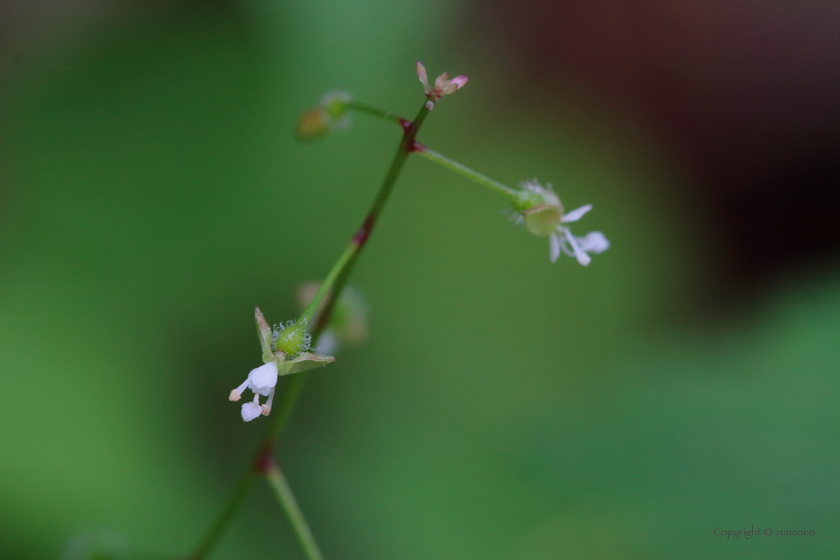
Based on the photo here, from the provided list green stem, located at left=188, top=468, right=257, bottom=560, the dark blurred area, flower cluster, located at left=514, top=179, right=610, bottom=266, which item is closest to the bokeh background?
the dark blurred area

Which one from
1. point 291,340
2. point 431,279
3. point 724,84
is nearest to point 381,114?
point 291,340

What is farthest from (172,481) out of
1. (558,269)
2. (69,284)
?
(558,269)

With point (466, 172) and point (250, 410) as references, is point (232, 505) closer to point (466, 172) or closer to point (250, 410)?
point (250, 410)

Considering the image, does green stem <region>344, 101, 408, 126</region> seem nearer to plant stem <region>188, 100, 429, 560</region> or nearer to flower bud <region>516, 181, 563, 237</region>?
plant stem <region>188, 100, 429, 560</region>

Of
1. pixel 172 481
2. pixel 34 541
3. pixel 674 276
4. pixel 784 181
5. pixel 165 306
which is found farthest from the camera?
pixel 784 181

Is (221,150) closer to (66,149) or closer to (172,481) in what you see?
(66,149)

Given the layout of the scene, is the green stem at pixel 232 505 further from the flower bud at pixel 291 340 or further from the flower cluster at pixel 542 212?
the flower cluster at pixel 542 212

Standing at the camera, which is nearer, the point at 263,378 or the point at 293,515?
the point at 263,378
